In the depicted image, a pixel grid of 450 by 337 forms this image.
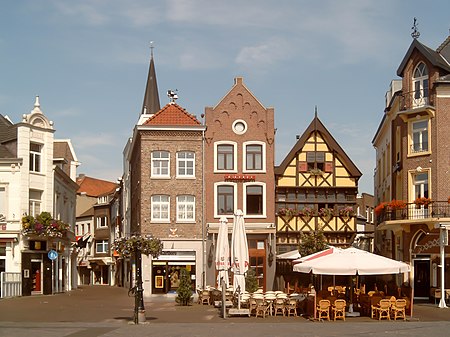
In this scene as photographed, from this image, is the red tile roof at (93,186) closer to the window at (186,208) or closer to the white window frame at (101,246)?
the white window frame at (101,246)

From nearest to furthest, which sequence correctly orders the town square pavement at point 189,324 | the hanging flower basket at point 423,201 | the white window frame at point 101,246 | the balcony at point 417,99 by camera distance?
the town square pavement at point 189,324 < the hanging flower basket at point 423,201 < the balcony at point 417,99 < the white window frame at point 101,246

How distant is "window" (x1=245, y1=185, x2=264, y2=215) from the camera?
4372cm

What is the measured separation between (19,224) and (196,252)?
9941 millimetres

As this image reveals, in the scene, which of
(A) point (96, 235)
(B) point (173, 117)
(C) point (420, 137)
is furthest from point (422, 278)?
(A) point (96, 235)

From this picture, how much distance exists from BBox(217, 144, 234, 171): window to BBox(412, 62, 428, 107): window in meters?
11.3

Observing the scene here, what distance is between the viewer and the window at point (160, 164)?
43.0 meters

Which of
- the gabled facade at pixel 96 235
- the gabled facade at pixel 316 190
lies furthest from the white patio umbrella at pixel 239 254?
the gabled facade at pixel 96 235

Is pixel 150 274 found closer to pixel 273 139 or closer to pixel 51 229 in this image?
pixel 51 229

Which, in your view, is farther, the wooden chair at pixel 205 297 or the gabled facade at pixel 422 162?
the gabled facade at pixel 422 162

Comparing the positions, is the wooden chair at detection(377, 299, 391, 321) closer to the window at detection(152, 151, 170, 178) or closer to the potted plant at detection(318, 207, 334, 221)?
the potted plant at detection(318, 207, 334, 221)

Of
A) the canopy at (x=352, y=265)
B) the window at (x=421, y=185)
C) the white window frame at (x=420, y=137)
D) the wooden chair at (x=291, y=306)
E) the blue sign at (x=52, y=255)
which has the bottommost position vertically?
the wooden chair at (x=291, y=306)

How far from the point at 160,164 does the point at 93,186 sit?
52.3m

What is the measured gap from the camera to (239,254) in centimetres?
2822

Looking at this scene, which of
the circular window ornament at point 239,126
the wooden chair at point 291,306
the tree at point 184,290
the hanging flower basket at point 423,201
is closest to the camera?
the wooden chair at point 291,306
